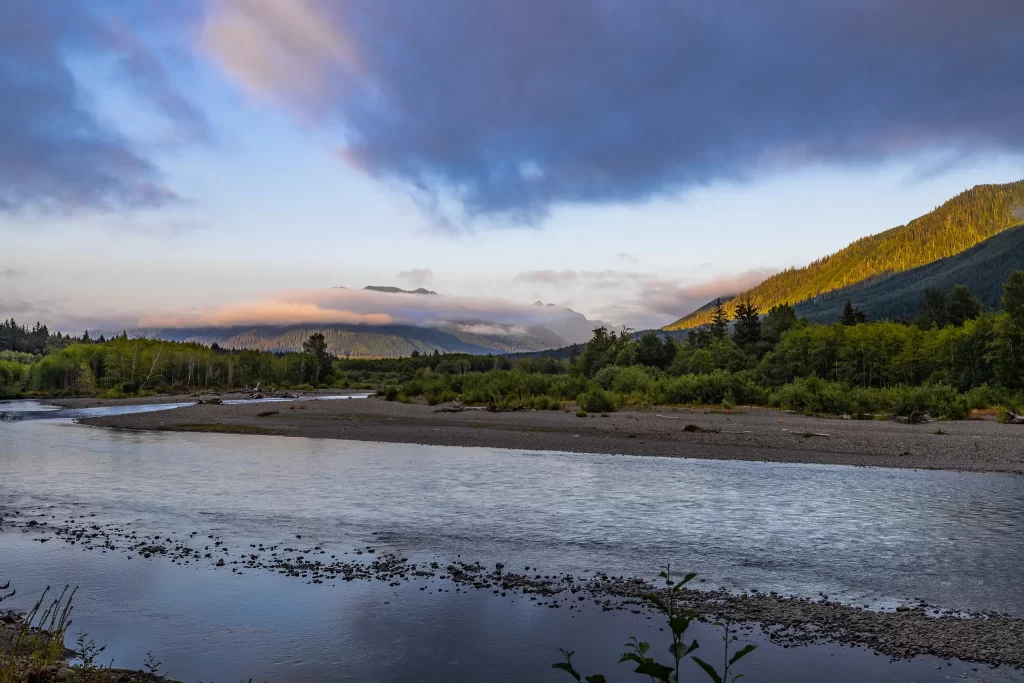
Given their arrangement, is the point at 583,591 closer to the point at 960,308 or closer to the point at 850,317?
the point at 960,308

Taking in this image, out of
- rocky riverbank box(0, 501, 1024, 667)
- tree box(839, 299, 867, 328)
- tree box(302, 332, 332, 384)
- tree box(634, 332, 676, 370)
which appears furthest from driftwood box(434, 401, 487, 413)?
tree box(302, 332, 332, 384)

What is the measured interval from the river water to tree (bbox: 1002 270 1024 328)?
44759 mm

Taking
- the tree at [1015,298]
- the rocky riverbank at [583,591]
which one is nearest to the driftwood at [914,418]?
the tree at [1015,298]

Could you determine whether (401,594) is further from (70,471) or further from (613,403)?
(613,403)

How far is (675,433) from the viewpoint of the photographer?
4334 centimetres

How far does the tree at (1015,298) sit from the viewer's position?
62531mm

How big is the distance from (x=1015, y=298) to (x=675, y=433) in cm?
4233

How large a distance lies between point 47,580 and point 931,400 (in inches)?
2343

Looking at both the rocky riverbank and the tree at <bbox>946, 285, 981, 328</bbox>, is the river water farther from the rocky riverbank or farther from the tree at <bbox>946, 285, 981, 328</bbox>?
the tree at <bbox>946, 285, 981, 328</bbox>

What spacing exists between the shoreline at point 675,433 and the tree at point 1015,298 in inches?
749


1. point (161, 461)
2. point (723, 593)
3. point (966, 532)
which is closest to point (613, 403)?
point (161, 461)

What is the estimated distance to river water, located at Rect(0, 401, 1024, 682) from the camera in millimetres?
9711

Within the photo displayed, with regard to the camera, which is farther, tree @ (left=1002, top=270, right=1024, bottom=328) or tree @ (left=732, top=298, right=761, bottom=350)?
tree @ (left=732, top=298, right=761, bottom=350)

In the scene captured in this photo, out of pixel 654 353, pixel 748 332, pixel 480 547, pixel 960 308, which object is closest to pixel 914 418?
pixel 480 547
